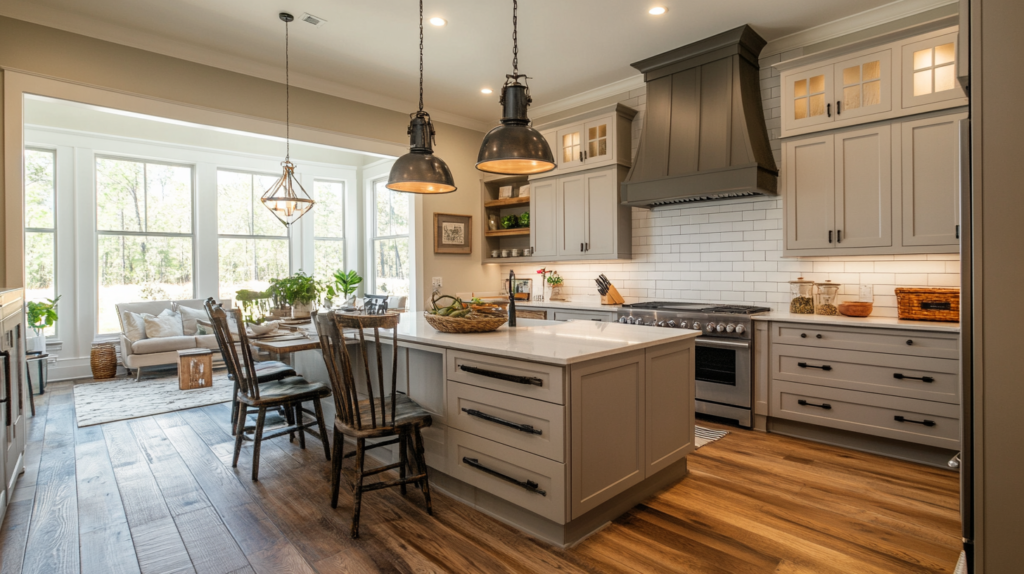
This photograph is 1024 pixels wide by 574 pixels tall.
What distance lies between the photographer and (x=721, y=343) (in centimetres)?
388

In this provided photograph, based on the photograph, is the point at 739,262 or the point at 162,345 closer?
the point at 739,262

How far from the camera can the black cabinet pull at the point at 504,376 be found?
220 cm

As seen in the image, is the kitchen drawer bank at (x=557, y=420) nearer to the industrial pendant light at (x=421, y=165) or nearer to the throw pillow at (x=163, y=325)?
the industrial pendant light at (x=421, y=165)

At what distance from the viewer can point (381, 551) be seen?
2.18 metres

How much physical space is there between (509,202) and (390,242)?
2858 mm

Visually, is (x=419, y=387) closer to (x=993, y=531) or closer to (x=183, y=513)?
(x=183, y=513)

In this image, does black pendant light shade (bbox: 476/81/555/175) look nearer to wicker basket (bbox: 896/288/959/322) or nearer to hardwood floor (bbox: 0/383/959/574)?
hardwood floor (bbox: 0/383/959/574)

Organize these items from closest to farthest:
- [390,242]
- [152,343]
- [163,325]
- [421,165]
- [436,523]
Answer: [436,523], [421,165], [152,343], [163,325], [390,242]

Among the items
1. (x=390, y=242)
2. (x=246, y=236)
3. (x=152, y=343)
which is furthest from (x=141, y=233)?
(x=390, y=242)

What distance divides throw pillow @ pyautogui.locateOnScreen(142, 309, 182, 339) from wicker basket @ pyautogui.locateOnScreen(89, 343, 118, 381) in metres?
0.43

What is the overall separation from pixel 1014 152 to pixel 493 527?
87.3 inches

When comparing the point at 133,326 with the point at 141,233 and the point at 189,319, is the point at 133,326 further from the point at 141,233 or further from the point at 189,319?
the point at 141,233

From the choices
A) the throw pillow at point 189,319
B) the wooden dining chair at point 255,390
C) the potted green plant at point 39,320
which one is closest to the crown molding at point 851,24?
the wooden dining chair at point 255,390

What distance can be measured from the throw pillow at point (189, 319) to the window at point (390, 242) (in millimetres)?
2609
